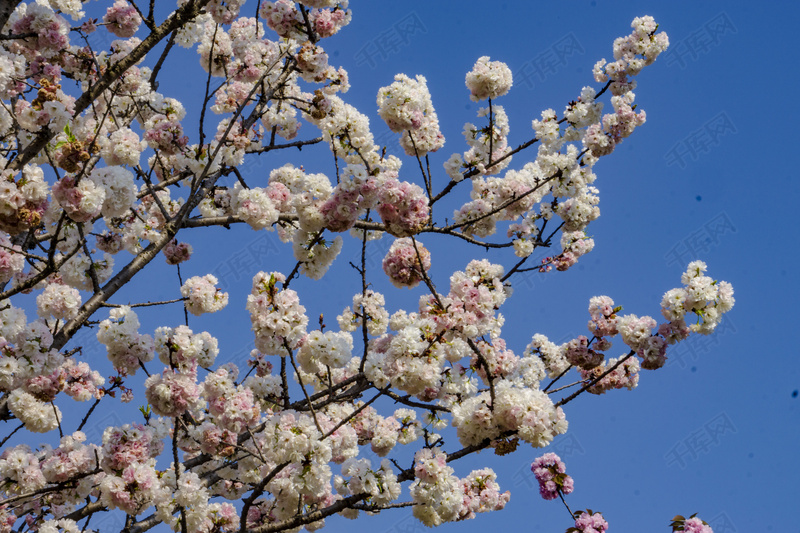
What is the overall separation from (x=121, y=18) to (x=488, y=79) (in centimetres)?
435

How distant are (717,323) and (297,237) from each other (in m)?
3.81

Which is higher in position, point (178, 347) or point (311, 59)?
point (311, 59)

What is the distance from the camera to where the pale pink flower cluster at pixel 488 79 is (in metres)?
6.01

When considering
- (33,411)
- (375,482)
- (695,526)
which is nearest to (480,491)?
(695,526)

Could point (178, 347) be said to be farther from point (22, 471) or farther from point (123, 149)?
point (123, 149)

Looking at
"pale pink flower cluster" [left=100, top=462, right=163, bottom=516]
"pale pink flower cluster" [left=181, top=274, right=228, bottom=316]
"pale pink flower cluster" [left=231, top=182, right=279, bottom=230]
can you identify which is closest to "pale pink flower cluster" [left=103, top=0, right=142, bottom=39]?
"pale pink flower cluster" [left=181, top=274, right=228, bottom=316]

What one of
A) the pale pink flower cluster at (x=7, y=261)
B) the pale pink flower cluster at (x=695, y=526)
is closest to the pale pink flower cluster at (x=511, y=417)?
the pale pink flower cluster at (x=695, y=526)

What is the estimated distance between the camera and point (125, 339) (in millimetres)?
4758

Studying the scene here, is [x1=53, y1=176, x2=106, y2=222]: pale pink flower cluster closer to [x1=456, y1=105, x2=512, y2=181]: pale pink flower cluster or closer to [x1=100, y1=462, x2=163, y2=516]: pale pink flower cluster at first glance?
[x1=100, y1=462, x2=163, y2=516]: pale pink flower cluster

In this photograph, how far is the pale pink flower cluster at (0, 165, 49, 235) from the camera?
3598 millimetres

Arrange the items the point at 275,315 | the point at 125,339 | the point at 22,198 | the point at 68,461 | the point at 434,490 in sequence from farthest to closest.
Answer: the point at 68,461 < the point at 125,339 < the point at 434,490 < the point at 275,315 < the point at 22,198

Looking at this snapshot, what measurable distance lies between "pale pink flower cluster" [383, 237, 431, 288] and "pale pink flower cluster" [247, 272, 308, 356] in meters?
0.99

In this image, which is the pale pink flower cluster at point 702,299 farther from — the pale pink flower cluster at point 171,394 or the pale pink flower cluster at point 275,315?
the pale pink flower cluster at point 171,394

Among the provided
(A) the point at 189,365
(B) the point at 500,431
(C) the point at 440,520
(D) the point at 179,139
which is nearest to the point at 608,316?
(B) the point at 500,431
